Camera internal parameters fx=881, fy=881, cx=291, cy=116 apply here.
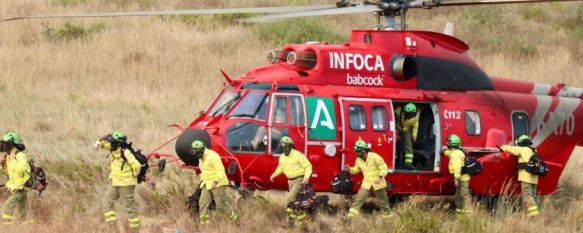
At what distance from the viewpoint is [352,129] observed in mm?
12047

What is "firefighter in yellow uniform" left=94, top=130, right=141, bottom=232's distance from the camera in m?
11.4

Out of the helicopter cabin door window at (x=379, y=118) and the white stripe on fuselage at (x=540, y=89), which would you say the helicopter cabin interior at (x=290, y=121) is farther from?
the white stripe on fuselage at (x=540, y=89)

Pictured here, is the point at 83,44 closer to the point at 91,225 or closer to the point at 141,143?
the point at 141,143

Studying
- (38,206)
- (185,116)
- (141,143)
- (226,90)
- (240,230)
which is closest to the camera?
(240,230)

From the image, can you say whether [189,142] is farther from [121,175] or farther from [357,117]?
[357,117]

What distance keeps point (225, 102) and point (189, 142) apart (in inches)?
34.7

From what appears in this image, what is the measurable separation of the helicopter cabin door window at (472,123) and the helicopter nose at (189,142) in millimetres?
3937

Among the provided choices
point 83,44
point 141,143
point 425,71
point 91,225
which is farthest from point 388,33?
point 83,44

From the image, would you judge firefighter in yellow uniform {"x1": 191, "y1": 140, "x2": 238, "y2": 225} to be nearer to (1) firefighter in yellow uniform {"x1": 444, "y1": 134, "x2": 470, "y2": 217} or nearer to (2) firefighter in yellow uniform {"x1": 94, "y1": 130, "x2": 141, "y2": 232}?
(2) firefighter in yellow uniform {"x1": 94, "y1": 130, "x2": 141, "y2": 232}

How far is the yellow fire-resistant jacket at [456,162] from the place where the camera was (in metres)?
12.3

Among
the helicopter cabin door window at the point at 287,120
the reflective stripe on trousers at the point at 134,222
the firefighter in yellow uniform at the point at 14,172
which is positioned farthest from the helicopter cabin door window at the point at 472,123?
the firefighter in yellow uniform at the point at 14,172

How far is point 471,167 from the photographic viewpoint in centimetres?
1247

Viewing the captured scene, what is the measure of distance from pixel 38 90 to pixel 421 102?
548 inches

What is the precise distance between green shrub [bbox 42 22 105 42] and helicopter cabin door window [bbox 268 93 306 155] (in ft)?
58.1
